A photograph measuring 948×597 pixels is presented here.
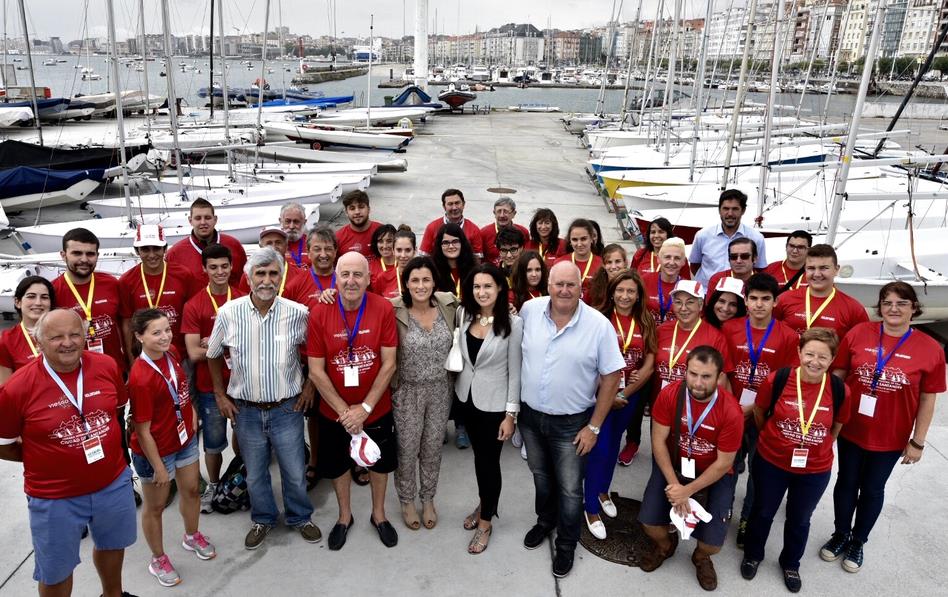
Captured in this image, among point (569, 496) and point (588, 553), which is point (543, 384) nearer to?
point (569, 496)

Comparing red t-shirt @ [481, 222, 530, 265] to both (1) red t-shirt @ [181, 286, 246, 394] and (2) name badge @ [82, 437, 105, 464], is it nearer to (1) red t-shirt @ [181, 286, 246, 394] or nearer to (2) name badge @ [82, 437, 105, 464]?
(1) red t-shirt @ [181, 286, 246, 394]

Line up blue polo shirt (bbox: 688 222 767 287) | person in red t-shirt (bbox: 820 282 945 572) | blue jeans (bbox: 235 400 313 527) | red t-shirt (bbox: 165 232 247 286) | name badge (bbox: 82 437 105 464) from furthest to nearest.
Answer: blue polo shirt (bbox: 688 222 767 287) < red t-shirt (bbox: 165 232 247 286) < blue jeans (bbox: 235 400 313 527) < person in red t-shirt (bbox: 820 282 945 572) < name badge (bbox: 82 437 105 464)

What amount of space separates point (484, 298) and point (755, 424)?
186cm

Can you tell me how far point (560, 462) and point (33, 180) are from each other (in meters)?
12.6

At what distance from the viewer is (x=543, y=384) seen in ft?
11.0

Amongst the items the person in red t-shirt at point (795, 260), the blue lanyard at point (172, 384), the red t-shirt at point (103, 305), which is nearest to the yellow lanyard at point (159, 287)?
the red t-shirt at point (103, 305)

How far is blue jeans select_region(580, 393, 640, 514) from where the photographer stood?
148 inches

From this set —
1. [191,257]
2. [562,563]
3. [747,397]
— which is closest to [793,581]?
[747,397]

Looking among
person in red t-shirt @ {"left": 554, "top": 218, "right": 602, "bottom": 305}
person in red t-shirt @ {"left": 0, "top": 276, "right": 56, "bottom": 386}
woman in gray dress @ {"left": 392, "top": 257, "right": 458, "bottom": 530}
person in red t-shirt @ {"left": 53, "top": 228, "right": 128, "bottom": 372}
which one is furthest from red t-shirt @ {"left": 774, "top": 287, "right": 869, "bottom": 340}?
person in red t-shirt @ {"left": 0, "top": 276, "right": 56, "bottom": 386}

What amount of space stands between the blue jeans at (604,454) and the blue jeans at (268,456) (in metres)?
1.81

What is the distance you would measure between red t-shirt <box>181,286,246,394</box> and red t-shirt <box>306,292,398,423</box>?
777mm

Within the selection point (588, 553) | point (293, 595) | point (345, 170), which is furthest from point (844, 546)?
point (345, 170)

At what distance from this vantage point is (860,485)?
11.8ft

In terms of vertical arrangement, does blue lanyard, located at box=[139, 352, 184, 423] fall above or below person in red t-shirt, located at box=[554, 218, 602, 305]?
below
